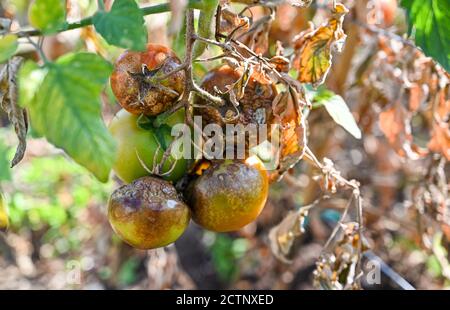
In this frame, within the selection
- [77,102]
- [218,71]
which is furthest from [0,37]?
[218,71]

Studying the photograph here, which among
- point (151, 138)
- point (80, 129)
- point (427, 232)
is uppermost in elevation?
point (80, 129)

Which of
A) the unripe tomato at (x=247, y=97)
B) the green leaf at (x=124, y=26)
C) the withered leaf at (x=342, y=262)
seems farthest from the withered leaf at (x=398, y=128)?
the green leaf at (x=124, y=26)

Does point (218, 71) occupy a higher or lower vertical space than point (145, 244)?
higher

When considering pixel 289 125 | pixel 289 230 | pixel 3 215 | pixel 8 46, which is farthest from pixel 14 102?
pixel 289 230

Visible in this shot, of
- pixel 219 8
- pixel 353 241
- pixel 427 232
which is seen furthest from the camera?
pixel 427 232

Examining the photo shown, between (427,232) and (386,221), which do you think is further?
(386,221)

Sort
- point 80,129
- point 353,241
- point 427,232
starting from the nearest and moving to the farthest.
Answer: point 80,129, point 353,241, point 427,232

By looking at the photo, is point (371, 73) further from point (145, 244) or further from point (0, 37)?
point (0, 37)
